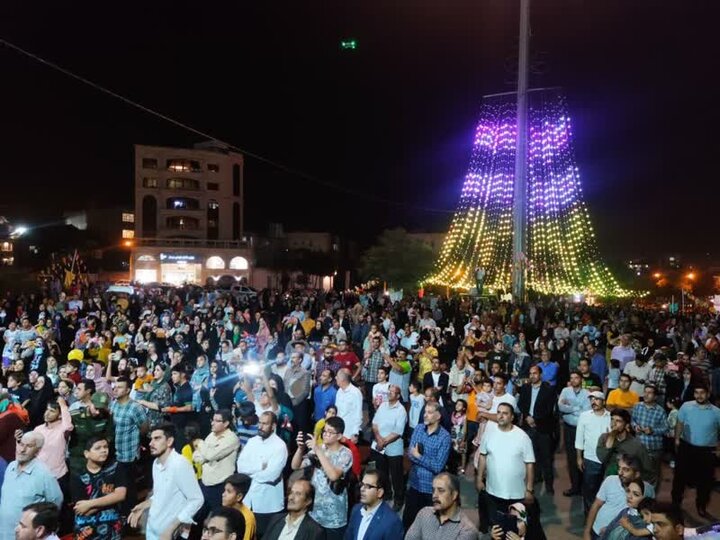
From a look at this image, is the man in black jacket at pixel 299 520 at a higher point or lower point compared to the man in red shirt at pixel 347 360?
lower

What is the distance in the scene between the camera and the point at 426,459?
Result: 5.29 metres

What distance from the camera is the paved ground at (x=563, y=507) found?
6.12 meters

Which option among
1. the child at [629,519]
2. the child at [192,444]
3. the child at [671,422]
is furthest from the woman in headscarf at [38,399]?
the child at [671,422]

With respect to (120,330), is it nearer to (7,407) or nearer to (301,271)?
(7,407)

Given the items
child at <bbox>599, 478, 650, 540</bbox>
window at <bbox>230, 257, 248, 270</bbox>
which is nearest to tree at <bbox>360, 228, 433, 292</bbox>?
window at <bbox>230, 257, 248, 270</bbox>

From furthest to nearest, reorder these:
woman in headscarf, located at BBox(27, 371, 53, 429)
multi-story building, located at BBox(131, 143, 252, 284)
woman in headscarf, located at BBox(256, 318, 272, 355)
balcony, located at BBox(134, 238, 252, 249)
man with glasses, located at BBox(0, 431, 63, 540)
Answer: balcony, located at BBox(134, 238, 252, 249) → multi-story building, located at BBox(131, 143, 252, 284) → woman in headscarf, located at BBox(256, 318, 272, 355) → woman in headscarf, located at BBox(27, 371, 53, 429) → man with glasses, located at BBox(0, 431, 63, 540)

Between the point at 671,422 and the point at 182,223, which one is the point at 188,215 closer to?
the point at 182,223

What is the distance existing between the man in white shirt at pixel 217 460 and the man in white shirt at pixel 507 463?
2.19m

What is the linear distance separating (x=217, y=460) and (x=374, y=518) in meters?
1.80

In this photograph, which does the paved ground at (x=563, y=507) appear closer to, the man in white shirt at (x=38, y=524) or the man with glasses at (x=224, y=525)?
the man with glasses at (x=224, y=525)

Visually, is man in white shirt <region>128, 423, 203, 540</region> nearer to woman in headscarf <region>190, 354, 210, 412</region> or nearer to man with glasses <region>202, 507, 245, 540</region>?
man with glasses <region>202, 507, 245, 540</region>

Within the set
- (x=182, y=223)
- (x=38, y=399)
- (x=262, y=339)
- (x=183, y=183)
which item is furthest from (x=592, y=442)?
(x=183, y=183)

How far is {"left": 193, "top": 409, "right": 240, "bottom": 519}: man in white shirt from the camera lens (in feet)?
17.0

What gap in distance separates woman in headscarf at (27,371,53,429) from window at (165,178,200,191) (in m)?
48.4
